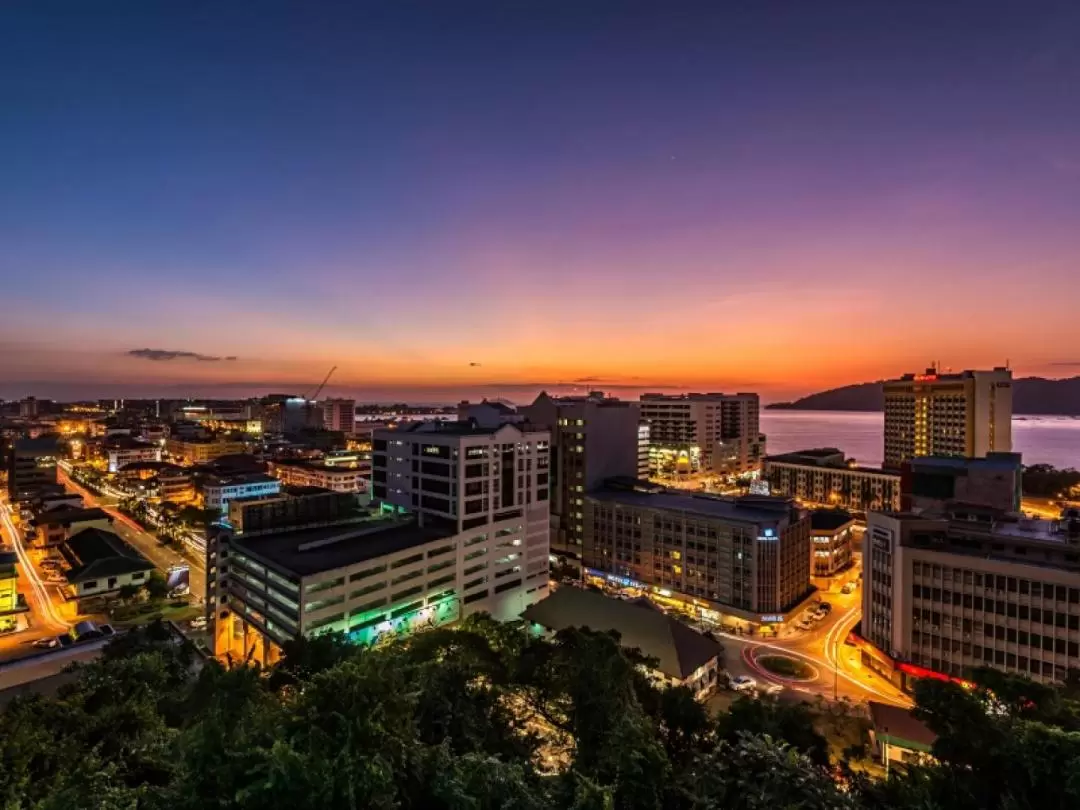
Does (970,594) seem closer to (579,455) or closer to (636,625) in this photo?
(636,625)

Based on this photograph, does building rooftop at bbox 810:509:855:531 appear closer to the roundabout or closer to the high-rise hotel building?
the roundabout

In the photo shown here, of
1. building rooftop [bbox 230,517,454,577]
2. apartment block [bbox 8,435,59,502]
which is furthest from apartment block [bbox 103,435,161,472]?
building rooftop [bbox 230,517,454,577]

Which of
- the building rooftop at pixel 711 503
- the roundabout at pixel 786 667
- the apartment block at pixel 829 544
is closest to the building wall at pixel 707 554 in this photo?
the building rooftop at pixel 711 503

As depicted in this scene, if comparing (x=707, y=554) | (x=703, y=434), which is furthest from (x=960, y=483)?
(x=703, y=434)

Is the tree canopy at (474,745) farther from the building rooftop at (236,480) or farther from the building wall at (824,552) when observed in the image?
the building rooftop at (236,480)

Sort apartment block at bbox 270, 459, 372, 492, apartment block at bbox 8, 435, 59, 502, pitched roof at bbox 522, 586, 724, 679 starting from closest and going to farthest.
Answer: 1. pitched roof at bbox 522, 586, 724, 679
2. apartment block at bbox 8, 435, 59, 502
3. apartment block at bbox 270, 459, 372, 492

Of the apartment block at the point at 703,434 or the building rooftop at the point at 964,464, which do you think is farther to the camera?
the apartment block at the point at 703,434
